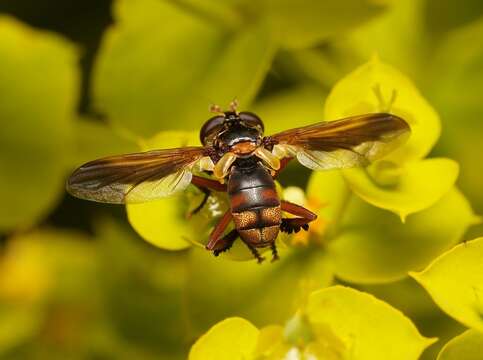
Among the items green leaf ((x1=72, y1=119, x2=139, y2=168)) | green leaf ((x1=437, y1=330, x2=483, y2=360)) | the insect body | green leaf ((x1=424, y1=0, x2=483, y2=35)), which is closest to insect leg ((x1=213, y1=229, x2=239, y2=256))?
the insect body

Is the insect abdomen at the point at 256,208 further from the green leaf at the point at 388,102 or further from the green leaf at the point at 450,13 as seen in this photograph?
the green leaf at the point at 450,13

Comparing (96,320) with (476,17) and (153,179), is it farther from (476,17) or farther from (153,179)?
(476,17)

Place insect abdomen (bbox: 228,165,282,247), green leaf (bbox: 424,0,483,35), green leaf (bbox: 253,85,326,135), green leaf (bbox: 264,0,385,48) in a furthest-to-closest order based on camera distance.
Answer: green leaf (bbox: 424,0,483,35) < green leaf (bbox: 253,85,326,135) < green leaf (bbox: 264,0,385,48) < insect abdomen (bbox: 228,165,282,247)

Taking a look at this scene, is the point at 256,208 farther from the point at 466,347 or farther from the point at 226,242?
the point at 466,347

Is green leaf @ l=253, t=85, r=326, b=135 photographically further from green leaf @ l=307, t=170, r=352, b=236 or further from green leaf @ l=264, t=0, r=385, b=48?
green leaf @ l=307, t=170, r=352, b=236

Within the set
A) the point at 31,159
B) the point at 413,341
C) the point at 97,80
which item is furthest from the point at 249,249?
the point at 31,159
